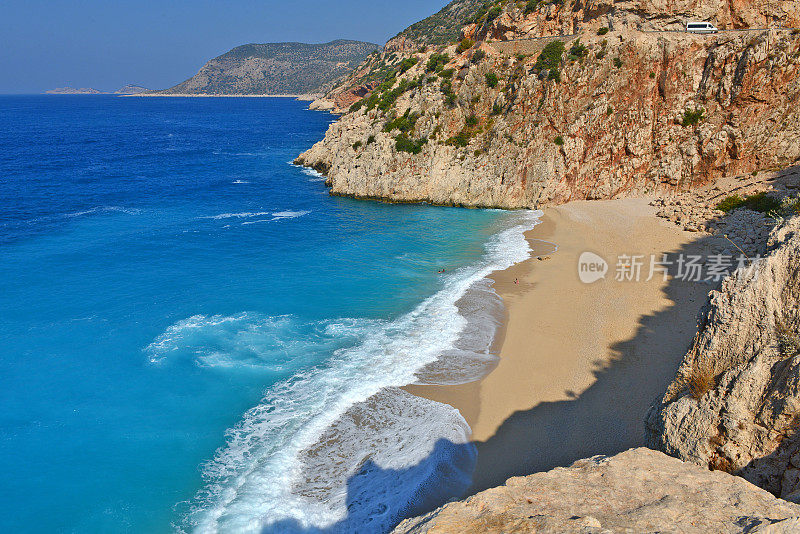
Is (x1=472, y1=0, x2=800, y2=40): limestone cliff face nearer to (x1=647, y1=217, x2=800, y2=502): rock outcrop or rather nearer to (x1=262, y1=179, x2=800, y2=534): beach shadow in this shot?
(x1=262, y1=179, x2=800, y2=534): beach shadow

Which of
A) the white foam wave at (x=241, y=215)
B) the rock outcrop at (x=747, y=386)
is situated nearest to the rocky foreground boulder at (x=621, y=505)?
the rock outcrop at (x=747, y=386)

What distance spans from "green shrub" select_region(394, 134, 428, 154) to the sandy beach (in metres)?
20.4

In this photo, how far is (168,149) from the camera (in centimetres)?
7600

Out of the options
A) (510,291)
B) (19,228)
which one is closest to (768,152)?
(510,291)

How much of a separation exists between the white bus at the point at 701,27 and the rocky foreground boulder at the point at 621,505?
4333cm

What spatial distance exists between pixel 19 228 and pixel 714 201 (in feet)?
170

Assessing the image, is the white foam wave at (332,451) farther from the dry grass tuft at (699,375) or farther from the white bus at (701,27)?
the white bus at (701,27)

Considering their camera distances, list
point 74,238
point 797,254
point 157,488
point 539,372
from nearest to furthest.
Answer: point 797,254 → point 157,488 → point 539,372 → point 74,238

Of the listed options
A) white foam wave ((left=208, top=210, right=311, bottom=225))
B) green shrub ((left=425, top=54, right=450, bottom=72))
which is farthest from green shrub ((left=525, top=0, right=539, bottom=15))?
white foam wave ((left=208, top=210, right=311, bottom=225))

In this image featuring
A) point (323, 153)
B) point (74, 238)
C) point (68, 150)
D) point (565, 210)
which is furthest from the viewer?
point (68, 150)

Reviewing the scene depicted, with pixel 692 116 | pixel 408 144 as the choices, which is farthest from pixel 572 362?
pixel 408 144

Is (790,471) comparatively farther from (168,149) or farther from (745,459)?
(168,149)

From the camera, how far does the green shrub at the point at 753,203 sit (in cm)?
3089

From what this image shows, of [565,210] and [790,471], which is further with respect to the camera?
[565,210]
